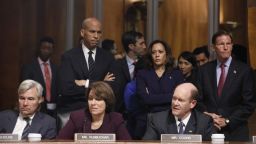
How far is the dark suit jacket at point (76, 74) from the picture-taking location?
712 cm

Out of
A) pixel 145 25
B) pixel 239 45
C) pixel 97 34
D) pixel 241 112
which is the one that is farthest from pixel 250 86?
pixel 145 25

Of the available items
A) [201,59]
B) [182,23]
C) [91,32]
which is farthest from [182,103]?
[182,23]

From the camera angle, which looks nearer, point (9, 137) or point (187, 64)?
point (9, 137)

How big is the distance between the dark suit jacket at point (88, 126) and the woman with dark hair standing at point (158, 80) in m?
0.79

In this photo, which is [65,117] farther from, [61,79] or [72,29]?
[72,29]

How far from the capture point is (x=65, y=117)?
720cm

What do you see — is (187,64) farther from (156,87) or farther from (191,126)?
(191,126)

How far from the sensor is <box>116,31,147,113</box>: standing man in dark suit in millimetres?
7539

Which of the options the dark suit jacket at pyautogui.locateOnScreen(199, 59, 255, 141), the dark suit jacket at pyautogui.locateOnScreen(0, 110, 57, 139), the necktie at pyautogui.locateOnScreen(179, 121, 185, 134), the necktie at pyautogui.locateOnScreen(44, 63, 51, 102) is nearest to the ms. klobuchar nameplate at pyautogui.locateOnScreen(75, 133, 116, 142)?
the necktie at pyautogui.locateOnScreen(179, 121, 185, 134)

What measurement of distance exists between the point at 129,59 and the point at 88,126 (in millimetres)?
1851

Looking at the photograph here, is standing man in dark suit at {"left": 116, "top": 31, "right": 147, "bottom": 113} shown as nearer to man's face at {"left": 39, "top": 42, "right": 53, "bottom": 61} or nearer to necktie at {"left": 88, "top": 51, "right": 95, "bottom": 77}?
necktie at {"left": 88, "top": 51, "right": 95, "bottom": 77}

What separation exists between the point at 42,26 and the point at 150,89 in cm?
289

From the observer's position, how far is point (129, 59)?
791cm

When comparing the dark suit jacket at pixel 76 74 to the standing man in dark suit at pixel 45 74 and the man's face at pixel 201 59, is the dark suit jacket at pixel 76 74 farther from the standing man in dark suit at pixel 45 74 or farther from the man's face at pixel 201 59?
the man's face at pixel 201 59
